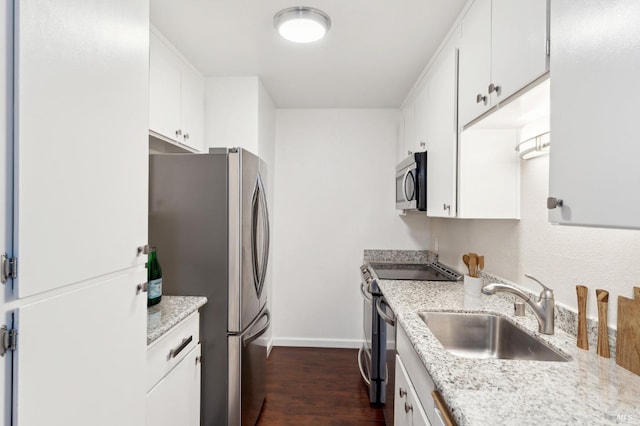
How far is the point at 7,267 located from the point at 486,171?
190 cm

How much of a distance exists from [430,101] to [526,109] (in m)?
0.98

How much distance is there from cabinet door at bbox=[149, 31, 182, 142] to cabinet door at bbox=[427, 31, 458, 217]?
5.54 feet

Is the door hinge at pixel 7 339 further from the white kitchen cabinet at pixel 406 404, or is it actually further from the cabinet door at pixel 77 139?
the white kitchen cabinet at pixel 406 404

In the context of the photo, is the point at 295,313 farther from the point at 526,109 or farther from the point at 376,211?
the point at 526,109

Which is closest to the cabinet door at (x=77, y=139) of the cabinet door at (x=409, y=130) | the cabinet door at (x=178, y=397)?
the cabinet door at (x=178, y=397)

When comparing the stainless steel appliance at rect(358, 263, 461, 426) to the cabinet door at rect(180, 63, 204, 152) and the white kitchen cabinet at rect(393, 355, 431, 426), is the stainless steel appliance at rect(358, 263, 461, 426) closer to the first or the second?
the white kitchen cabinet at rect(393, 355, 431, 426)

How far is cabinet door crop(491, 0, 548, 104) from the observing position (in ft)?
3.50

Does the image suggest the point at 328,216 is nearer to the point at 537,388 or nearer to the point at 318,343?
the point at 318,343

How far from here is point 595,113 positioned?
30.6 inches

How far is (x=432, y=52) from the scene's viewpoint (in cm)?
224

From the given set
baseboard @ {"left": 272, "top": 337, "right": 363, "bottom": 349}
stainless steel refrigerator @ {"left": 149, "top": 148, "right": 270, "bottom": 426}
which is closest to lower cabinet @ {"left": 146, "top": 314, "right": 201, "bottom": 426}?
stainless steel refrigerator @ {"left": 149, "top": 148, "right": 270, "bottom": 426}

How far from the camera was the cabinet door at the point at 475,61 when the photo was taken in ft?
4.78

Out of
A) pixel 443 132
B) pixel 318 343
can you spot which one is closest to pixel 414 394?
pixel 443 132

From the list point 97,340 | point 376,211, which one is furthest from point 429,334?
point 376,211
